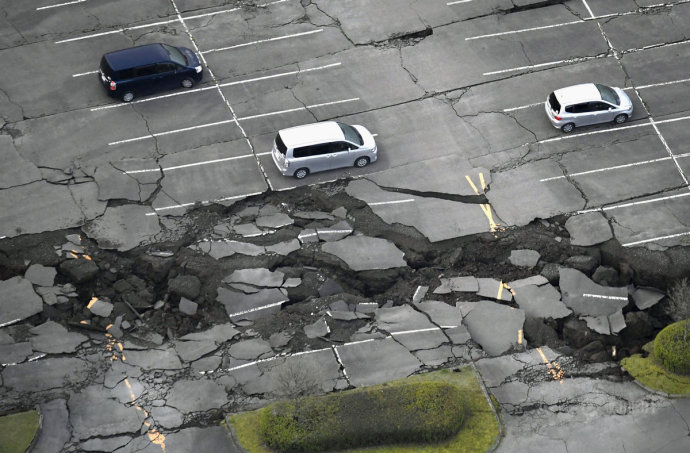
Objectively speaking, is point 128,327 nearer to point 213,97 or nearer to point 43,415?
point 43,415

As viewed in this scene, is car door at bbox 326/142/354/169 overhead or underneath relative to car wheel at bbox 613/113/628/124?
underneath

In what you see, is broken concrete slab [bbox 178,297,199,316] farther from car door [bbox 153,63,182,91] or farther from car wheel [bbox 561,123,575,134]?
car wheel [bbox 561,123,575,134]

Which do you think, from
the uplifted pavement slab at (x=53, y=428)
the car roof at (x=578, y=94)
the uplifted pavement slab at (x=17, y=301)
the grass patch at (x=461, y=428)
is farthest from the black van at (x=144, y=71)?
the grass patch at (x=461, y=428)

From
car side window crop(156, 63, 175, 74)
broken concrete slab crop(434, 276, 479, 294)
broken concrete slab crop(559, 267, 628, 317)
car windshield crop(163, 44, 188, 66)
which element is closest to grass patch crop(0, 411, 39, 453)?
broken concrete slab crop(434, 276, 479, 294)

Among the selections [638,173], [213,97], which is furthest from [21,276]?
[638,173]

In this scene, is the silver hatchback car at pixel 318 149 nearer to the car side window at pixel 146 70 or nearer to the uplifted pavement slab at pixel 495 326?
the car side window at pixel 146 70

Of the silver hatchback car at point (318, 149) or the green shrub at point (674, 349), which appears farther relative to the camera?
the silver hatchback car at point (318, 149)
